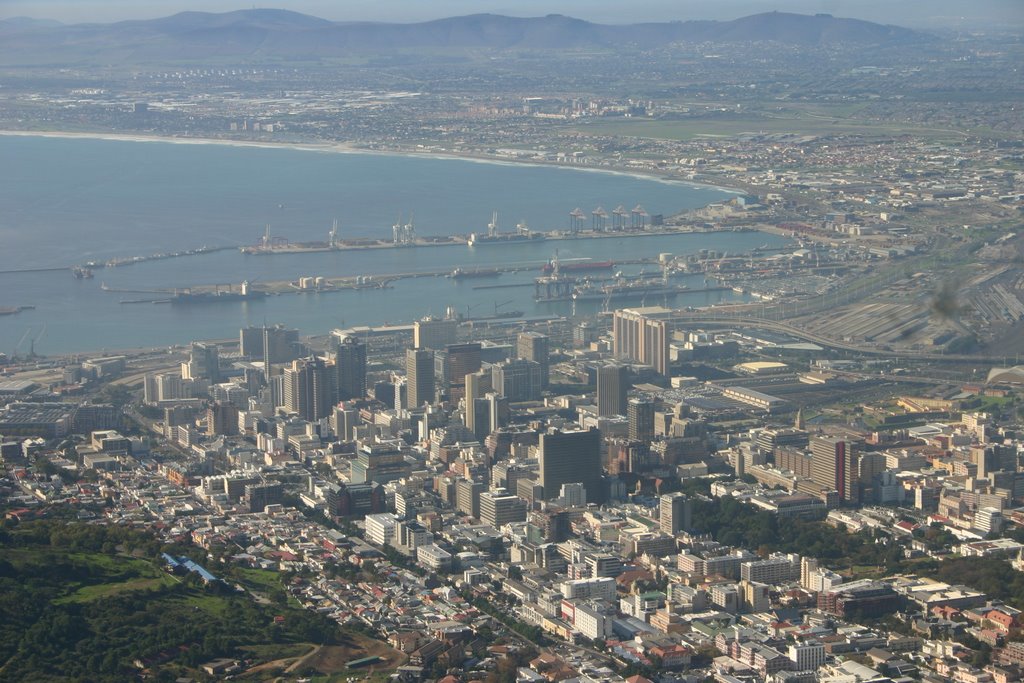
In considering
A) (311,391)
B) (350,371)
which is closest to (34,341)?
(350,371)

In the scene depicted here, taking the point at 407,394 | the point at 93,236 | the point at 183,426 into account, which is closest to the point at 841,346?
the point at 407,394

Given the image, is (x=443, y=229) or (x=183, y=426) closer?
(x=183, y=426)

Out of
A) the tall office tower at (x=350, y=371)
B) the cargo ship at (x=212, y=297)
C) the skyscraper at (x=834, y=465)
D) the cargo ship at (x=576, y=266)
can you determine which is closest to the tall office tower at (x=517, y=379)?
the tall office tower at (x=350, y=371)

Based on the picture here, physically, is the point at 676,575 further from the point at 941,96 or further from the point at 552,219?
the point at 941,96

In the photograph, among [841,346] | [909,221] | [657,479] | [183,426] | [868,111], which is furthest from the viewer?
[868,111]

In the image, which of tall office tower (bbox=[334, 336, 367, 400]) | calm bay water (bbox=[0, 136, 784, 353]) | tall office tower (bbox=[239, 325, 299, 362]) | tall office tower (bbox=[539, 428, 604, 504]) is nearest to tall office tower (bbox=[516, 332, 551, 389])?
tall office tower (bbox=[334, 336, 367, 400])

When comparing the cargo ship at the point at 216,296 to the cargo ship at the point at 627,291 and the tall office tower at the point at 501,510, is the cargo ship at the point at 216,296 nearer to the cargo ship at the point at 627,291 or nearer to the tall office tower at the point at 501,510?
the cargo ship at the point at 627,291

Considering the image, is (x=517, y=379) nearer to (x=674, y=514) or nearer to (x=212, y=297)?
(x=674, y=514)
